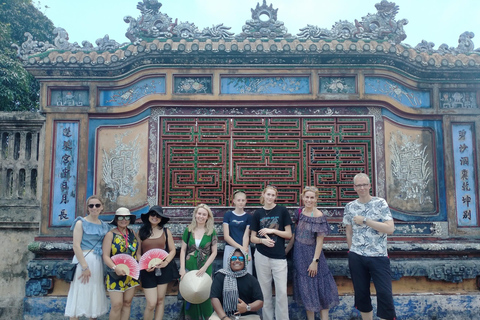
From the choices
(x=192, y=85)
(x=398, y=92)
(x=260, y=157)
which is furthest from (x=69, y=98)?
(x=398, y=92)

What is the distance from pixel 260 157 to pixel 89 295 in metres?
3.17

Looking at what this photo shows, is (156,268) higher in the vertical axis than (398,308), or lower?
higher

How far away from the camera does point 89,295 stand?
16.1 feet

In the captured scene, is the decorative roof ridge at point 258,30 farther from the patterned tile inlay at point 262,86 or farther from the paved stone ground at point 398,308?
the paved stone ground at point 398,308

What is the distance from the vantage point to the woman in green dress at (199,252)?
5207 millimetres

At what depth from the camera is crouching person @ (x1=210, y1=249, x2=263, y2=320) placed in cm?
430

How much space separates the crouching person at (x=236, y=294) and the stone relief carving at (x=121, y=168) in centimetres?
260

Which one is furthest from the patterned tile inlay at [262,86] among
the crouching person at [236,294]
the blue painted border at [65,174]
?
the crouching person at [236,294]

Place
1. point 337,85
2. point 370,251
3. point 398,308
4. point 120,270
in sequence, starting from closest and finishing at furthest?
point 370,251 → point 120,270 → point 398,308 → point 337,85

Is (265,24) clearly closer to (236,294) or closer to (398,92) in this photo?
(398,92)

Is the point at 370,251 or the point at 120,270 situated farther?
the point at 120,270

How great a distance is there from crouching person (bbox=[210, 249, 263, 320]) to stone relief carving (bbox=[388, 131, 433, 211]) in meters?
3.24

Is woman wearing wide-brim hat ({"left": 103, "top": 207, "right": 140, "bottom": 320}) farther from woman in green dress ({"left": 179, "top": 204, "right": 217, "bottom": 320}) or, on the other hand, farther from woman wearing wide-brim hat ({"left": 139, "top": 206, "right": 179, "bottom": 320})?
woman in green dress ({"left": 179, "top": 204, "right": 217, "bottom": 320})

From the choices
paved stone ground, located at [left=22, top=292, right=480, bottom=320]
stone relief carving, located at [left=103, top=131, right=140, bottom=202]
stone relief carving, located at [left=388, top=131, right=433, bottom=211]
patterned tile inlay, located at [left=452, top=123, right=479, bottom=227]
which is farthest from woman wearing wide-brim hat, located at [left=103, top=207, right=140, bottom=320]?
patterned tile inlay, located at [left=452, top=123, right=479, bottom=227]
